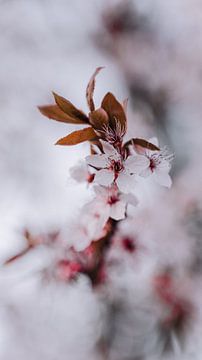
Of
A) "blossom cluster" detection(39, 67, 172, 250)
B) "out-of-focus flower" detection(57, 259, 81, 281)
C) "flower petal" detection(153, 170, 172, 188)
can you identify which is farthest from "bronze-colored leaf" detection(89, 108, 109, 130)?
"out-of-focus flower" detection(57, 259, 81, 281)

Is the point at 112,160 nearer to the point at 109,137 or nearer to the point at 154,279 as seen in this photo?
the point at 109,137

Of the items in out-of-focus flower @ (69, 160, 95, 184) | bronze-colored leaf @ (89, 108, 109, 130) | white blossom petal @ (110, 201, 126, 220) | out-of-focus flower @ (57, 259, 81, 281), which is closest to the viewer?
bronze-colored leaf @ (89, 108, 109, 130)

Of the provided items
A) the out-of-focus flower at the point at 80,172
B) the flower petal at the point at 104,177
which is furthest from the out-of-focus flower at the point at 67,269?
the flower petal at the point at 104,177

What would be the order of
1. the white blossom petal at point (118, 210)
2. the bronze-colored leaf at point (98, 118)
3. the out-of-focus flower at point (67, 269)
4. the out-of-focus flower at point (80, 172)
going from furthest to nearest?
the out-of-focus flower at point (67, 269), the out-of-focus flower at point (80, 172), the white blossom petal at point (118, 210), the bronze-colored leaf at point (98, 118)

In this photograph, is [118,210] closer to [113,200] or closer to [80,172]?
[113,200]

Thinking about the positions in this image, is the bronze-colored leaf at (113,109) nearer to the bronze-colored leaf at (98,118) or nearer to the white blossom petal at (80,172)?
the bronze-colored leaf at (98,118)

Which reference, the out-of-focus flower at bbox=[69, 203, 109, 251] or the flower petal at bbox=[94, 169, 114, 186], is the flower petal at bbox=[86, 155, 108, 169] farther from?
the out-of-focus flower at bbox=[69, 203, 109, 251]
